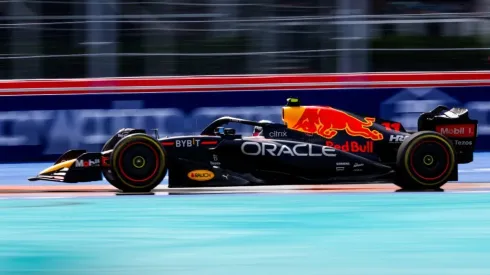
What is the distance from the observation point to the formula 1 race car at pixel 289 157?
33.3ft

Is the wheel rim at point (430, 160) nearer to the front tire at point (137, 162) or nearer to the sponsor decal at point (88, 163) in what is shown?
the front tire at point (137, 162)

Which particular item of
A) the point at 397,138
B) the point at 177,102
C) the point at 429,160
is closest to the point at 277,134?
the point at 397,138

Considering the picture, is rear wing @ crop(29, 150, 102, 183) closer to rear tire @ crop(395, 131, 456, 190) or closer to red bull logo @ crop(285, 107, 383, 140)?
red bull logo @ crop(285, 107, 383, 140)

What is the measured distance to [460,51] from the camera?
48.8 ft

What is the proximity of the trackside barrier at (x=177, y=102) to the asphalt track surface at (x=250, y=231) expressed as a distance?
9.89ft

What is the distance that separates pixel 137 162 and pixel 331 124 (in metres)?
1.89

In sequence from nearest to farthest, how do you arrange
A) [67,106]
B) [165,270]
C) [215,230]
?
[165,270] → [215,230] → [67,106]

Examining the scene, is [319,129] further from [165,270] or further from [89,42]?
[89,42]

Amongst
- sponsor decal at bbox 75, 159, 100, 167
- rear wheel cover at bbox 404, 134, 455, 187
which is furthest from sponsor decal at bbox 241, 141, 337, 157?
sponsor decal at bbox 75, 159, 100, 167

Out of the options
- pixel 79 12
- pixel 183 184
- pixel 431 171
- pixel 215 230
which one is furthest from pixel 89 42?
pixel 215 230

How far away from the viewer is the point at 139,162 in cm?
1020

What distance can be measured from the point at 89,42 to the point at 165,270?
8.19 m

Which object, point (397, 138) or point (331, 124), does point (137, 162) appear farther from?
point (397, 138)

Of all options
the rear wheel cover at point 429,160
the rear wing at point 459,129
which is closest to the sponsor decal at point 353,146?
the rear wheel cover at point 429,160
